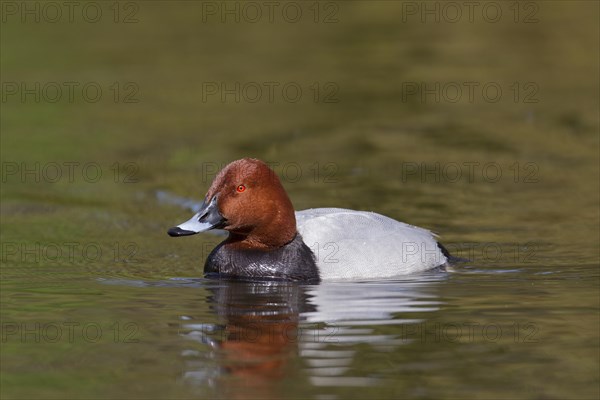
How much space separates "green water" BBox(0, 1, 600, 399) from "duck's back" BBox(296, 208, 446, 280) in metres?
0.25

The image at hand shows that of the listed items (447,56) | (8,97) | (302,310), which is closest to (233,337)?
(302,310)

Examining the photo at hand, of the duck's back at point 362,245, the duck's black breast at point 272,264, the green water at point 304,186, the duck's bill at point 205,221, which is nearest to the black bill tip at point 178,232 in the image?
the duck's bill at point 205,221

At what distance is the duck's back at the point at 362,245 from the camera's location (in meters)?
8.98

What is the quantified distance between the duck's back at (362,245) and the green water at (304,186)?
Result: 25 centimetres

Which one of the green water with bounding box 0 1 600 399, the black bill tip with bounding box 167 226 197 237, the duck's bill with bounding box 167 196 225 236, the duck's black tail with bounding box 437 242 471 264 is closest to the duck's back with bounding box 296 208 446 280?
the duck's black tail with bounding box 437 242 471 264

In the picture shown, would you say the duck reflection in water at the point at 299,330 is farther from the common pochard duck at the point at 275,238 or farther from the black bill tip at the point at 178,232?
the black bill tip at the point at 178,232

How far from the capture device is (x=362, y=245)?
9109mm

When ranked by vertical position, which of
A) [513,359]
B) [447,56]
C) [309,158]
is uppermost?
[447,56]

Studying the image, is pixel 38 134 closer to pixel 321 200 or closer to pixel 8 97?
pixel 8 97

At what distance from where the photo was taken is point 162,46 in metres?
21.6

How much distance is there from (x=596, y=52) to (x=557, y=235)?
9.97m

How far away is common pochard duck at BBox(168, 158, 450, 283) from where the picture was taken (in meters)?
8.86

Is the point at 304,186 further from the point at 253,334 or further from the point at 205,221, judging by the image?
the point at 253,334

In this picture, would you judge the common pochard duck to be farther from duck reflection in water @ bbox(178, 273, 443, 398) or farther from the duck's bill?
duck reflection in water @ bbox(178, 273, 443, 398)
